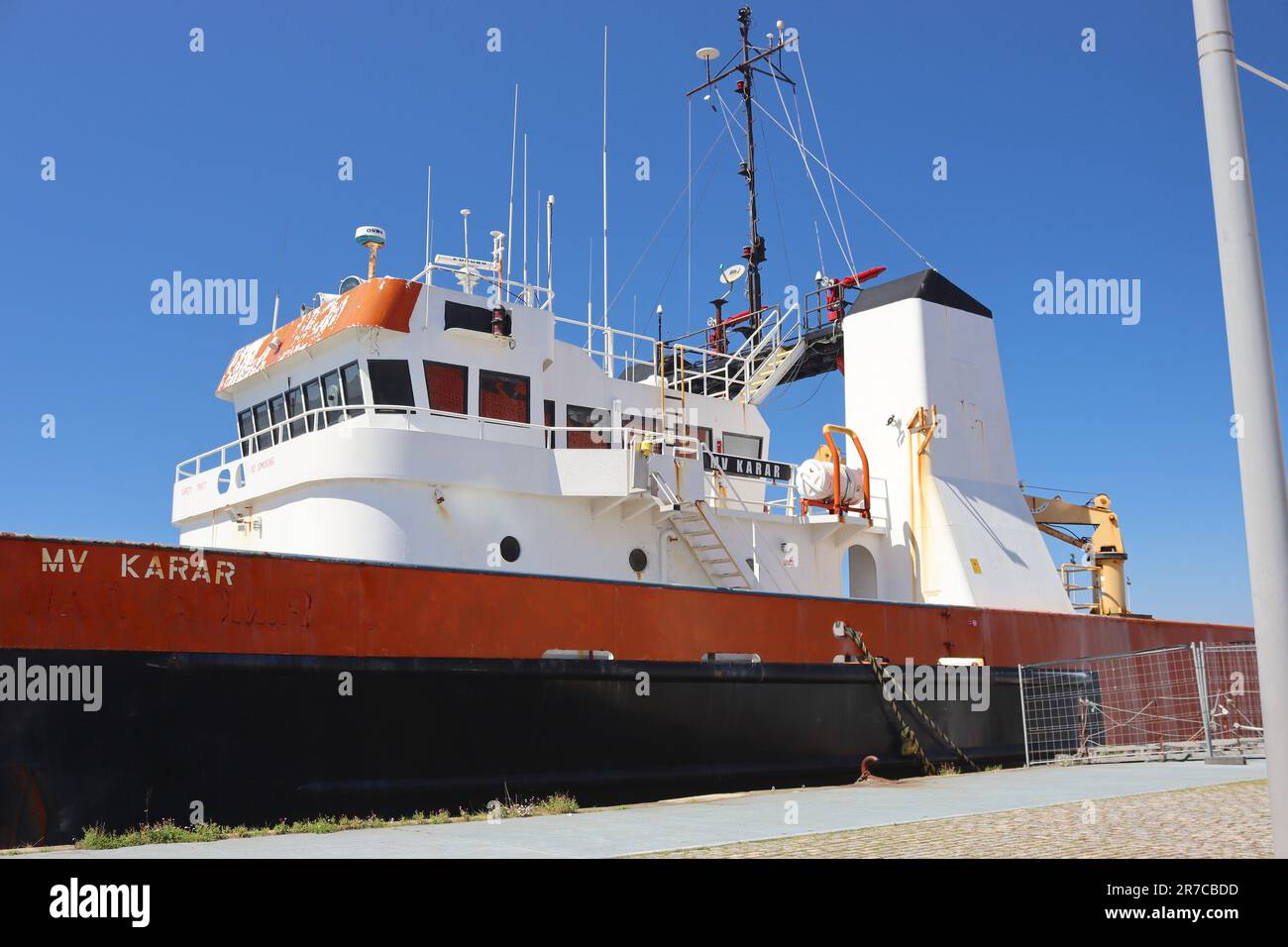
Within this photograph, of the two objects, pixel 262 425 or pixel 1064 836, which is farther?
pixel 262 425

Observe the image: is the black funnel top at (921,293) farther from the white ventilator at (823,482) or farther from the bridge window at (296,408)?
the bridge window at (296,408)

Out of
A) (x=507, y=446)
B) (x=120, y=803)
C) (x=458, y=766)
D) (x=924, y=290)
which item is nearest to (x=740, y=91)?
(x=924, y=290)

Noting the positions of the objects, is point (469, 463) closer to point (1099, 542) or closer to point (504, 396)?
point (504, 396)

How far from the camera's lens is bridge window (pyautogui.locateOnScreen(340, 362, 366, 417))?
497 inches

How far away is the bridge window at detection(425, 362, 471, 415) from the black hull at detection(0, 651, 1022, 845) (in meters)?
3.75

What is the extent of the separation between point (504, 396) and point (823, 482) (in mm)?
4278

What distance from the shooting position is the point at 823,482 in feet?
48.1

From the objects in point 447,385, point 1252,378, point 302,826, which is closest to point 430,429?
point 447,385

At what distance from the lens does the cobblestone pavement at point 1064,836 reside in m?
5.89

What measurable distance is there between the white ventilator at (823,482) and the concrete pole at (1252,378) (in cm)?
1015

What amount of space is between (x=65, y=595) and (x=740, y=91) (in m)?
15.9

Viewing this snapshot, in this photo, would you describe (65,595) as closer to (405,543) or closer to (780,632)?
(405,543)

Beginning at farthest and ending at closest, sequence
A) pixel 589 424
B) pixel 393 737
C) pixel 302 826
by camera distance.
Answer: pixel 589 424, pixel 393 737, pixel 302 826

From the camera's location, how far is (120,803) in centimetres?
811
